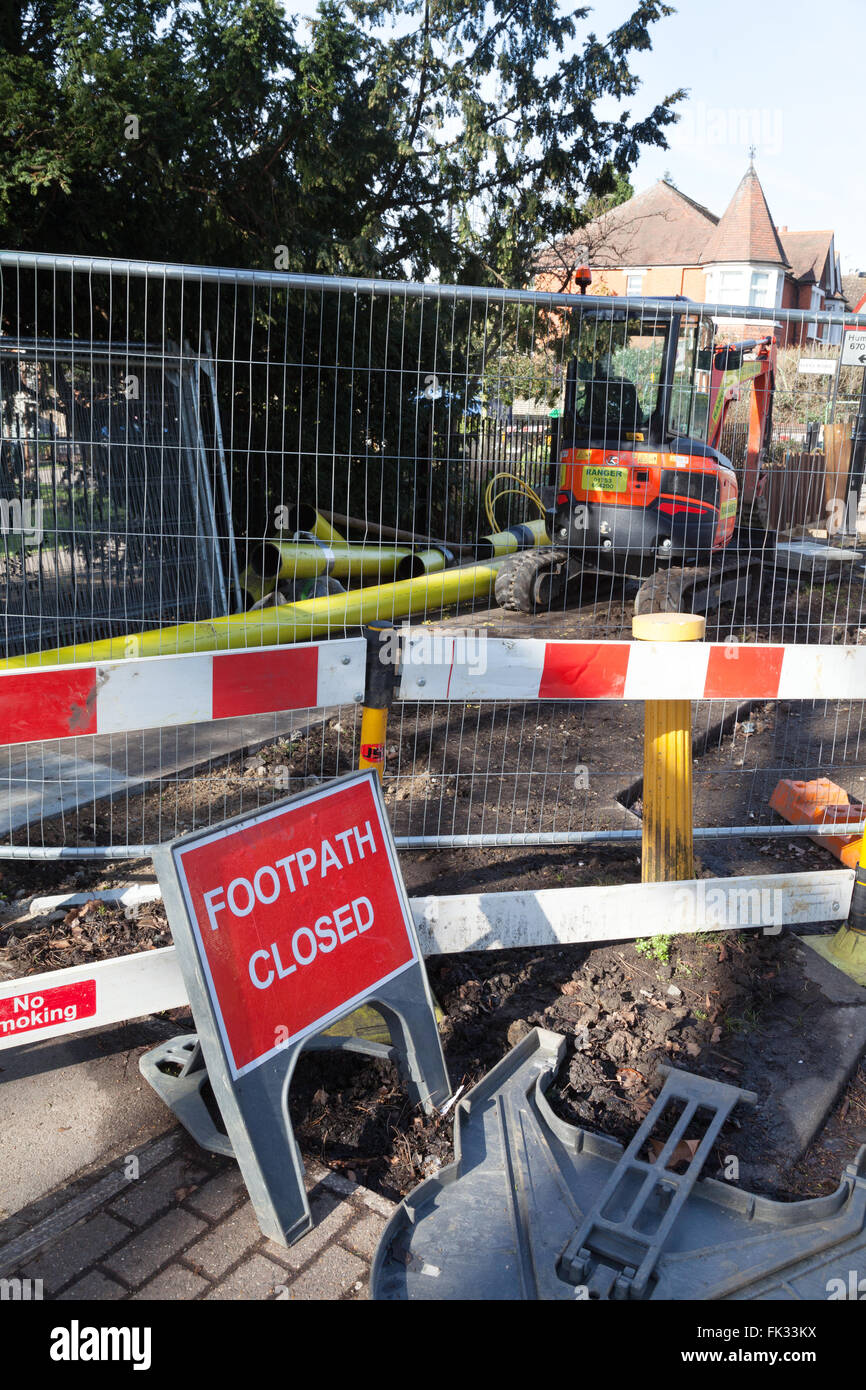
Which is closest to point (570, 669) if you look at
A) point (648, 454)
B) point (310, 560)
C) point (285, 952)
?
point (285, 952)

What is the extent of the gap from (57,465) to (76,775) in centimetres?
288

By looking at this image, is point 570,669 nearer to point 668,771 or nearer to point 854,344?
point 668,771

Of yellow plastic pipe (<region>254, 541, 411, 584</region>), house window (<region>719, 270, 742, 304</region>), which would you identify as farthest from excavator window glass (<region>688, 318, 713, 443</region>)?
house window (<region>719, 270, 742, 304</region>)

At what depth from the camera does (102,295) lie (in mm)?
9250

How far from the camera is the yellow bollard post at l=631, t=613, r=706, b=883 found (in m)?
4.05

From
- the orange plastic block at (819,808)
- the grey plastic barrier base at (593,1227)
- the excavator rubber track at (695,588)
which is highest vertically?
the excavator rubber track at (695,588)

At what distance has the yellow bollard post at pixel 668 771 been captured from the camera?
4051mm

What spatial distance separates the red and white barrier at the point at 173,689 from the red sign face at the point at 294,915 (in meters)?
0.67

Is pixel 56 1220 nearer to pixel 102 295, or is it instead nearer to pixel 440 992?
pixel 440 992

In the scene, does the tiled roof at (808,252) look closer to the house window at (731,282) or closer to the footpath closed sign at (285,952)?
the house window at (731,282)

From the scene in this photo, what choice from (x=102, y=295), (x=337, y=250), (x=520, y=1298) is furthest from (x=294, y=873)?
(x=337, y=250)

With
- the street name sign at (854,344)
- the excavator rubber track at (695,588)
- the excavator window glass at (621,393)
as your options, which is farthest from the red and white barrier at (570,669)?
the excavator window glass at (621,393)

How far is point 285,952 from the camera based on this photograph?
292cm

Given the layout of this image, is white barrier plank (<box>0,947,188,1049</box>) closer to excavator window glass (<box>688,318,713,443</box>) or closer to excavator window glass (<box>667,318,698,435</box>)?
excavator window glass (<box>667,318,698,435</box>)
